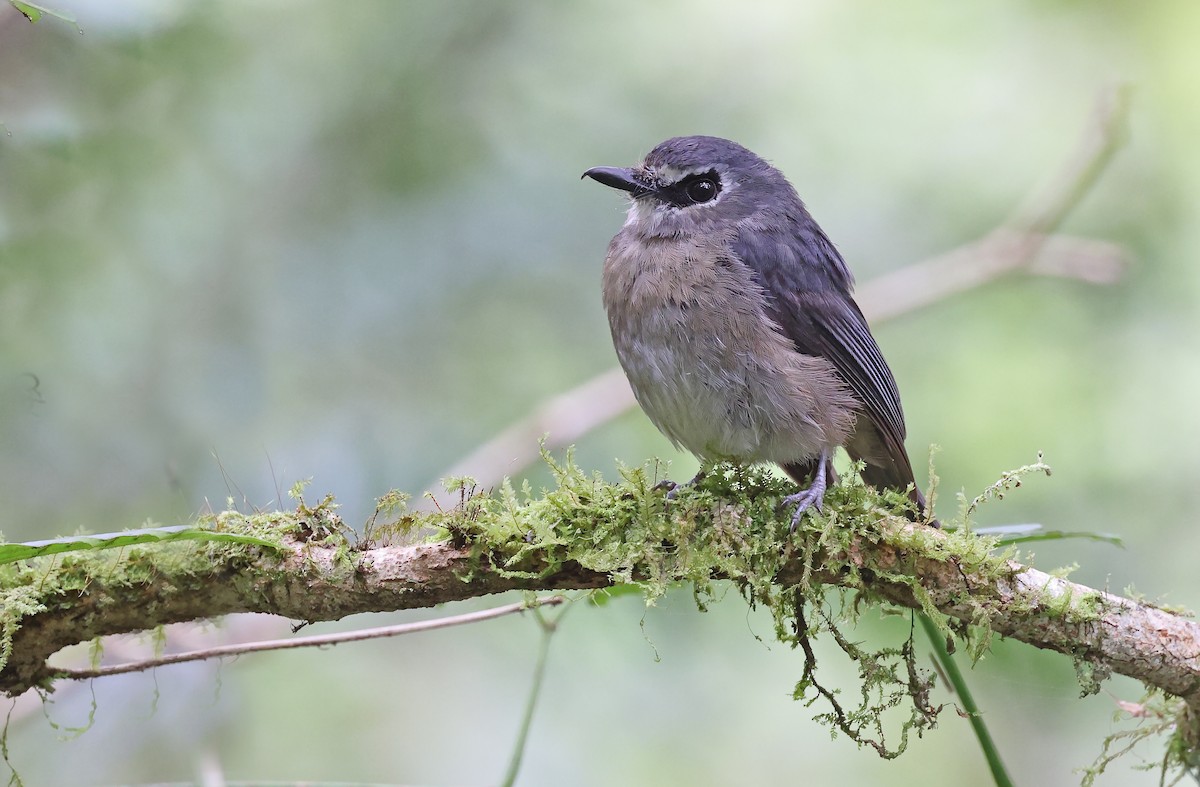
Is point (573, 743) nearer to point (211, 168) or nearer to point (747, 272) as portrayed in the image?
point (747, 272)

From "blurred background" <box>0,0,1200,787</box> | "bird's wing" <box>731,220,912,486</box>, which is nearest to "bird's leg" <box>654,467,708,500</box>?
"bird's wing" <box>731,220,912,486</box>

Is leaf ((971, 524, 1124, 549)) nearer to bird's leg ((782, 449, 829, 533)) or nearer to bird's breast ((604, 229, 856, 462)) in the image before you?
bird's leg ((782, 449, 829, 533))

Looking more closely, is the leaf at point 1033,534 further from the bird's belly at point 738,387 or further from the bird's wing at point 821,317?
the bird's wing at point 821,317

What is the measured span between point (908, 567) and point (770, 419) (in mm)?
852

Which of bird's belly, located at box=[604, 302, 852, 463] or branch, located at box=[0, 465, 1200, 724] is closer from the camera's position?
branch, located at box=[0, 465, 1200, 724]

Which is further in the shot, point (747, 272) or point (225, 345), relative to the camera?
point (225, 345)

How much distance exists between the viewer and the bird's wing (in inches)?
141

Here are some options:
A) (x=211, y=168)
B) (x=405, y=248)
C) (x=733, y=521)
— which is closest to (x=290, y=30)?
(x=211, y=168)

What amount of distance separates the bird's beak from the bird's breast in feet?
1.47

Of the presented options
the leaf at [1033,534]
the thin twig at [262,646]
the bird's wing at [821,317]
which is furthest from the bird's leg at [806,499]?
the bird's wing at [821,317]

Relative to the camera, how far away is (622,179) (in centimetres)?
390

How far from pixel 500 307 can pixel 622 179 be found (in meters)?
1.43

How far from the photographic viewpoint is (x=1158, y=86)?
241 inches

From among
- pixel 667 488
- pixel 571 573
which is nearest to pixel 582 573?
pixel 571 573
